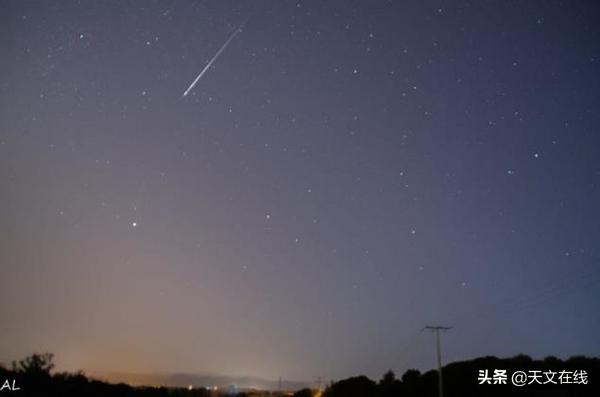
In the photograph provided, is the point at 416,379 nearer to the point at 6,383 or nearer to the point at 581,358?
the point at 581,358

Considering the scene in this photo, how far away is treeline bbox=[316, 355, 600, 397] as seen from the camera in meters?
43.6

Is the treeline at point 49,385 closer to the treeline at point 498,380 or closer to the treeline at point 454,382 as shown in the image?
the treeline at point 454,382

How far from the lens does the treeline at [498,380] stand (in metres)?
43.6

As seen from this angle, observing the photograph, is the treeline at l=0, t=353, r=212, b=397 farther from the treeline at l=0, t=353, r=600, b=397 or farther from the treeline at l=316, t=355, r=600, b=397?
the treeline at l=316, t=355, r=600, b=397

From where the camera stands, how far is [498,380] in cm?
4403

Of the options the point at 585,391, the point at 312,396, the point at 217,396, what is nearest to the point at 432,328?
the point at 585,391

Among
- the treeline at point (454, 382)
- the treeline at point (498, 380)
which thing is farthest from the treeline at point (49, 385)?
the treeline at point (498, 380)

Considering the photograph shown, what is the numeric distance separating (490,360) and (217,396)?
81.0m

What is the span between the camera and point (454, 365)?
57219 millimetres

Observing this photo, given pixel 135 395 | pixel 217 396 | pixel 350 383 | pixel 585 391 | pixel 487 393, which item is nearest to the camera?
pixel 585 391

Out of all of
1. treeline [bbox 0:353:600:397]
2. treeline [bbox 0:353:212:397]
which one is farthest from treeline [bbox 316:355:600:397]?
treeline [bbox 0:353:212:397]

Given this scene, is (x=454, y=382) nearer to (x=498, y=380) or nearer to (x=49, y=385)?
(x=498, y=380)

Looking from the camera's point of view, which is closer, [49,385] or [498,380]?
[498,380]

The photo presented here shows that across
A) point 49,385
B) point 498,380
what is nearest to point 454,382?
point 498,380
